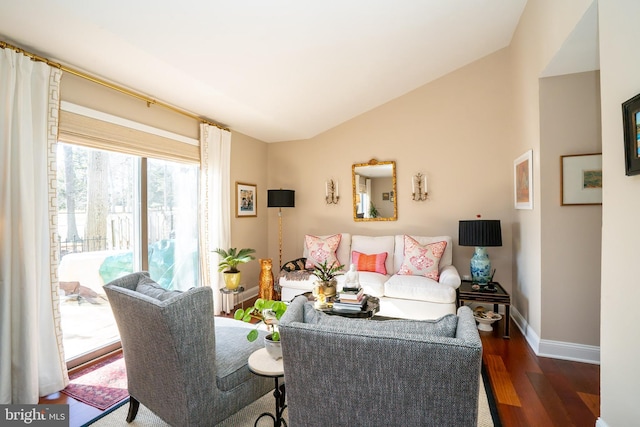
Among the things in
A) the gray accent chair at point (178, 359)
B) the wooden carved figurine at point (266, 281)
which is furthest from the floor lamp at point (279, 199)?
the gray accent chair at point (178, 359)

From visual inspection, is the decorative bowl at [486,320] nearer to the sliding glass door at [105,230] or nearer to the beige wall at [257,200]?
the beige wall at [257,200]

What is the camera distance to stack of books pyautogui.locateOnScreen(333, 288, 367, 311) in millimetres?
2581

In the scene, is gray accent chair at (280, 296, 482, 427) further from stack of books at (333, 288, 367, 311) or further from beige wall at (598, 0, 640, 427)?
stack of books at (333, 288, 367, 311)

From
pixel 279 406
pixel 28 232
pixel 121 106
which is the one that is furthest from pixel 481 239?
pixel 28 232

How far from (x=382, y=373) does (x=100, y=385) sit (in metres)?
2.52

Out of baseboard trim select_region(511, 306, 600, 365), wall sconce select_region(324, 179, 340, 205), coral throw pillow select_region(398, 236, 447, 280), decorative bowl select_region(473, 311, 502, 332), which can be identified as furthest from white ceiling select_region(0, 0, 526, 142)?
baseboard trim select_region(511, 306, 600, 365)

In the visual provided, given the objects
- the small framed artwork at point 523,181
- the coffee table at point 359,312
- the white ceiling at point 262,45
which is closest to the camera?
the white ceiling at point 262,45

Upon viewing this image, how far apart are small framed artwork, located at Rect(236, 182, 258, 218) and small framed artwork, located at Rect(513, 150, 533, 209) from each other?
3600mm

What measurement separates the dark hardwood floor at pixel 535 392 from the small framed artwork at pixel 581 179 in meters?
1.40

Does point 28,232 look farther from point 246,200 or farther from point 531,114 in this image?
point 531,114

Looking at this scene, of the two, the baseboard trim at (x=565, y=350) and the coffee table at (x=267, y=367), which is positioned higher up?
the coffee table at (x=267, y=367)

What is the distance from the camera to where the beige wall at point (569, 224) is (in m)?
2.70

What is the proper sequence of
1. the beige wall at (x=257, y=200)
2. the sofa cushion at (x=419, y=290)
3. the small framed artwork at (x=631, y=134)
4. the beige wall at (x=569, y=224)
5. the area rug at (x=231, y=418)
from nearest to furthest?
the small framed artwork at (x=631, y=134)
the area rug at (x=231, y=418)
the beige wall at (x=569, y=224)
the sofa cushion at (x=419, y=290)
the beige wall at (x=257, y=200)

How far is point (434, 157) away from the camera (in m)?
4.39
